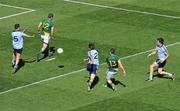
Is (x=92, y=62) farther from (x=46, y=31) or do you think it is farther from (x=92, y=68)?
(x=46, y=31)

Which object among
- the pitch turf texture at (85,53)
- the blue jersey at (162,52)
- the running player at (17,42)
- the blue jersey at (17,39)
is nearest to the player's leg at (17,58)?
the running player at (17,42)

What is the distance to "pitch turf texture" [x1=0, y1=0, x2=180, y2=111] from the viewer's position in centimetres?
3161

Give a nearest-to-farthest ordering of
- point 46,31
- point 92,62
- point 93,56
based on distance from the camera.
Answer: point 93,56, point 92,62, point 46,31

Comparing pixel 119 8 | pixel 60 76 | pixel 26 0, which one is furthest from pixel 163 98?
pixel 26 0

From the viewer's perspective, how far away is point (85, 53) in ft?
129

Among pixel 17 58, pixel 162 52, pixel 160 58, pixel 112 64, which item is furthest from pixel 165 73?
pixel 17 58

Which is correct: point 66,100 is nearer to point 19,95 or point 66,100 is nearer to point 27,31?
point 19,95

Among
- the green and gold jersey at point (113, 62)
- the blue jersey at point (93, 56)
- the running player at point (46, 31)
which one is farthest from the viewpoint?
the running player at point (46, 31)

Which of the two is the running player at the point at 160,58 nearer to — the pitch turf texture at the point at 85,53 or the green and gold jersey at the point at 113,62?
the pitch turf texture at the point at 85,53

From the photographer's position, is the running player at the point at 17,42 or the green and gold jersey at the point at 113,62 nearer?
the green and gold jersey at the point at 113,62

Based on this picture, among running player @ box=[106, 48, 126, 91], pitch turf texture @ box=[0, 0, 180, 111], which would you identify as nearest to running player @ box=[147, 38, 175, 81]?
pitch turf texture @ box=[0, 0, 180, 111]

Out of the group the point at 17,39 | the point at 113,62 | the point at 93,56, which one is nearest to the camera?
the point at 113,62

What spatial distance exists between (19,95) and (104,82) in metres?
4.16

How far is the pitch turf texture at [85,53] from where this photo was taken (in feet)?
104
